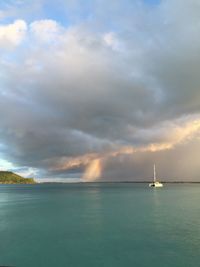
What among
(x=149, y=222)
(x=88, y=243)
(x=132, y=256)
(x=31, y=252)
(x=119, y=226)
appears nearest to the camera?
(x=132, y=256)

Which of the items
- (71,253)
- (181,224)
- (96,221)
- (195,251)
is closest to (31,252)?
(71,253)

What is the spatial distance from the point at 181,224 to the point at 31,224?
34350 mm

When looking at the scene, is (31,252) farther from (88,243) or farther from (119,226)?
(119,226)

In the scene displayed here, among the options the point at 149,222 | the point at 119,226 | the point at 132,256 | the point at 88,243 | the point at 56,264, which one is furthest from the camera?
the point at 149,222

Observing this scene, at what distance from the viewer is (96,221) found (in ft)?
229

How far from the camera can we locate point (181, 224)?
207ft

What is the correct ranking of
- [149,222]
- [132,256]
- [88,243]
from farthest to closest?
[149,222]
[88,243]
[132,256]

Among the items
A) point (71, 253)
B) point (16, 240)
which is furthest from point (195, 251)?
point (16, 240)

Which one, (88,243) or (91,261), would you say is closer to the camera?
(91,261)

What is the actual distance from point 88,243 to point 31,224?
25440 mm

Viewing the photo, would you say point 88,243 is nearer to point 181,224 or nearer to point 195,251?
point 195,251

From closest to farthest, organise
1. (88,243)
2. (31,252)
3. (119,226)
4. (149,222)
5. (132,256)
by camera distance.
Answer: (132,256)
(31,252)
(88,243)
(119,226)
(149,222)

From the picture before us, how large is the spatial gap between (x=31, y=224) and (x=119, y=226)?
69.5 feet

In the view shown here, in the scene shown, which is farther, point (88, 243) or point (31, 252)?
point (88, 243)
